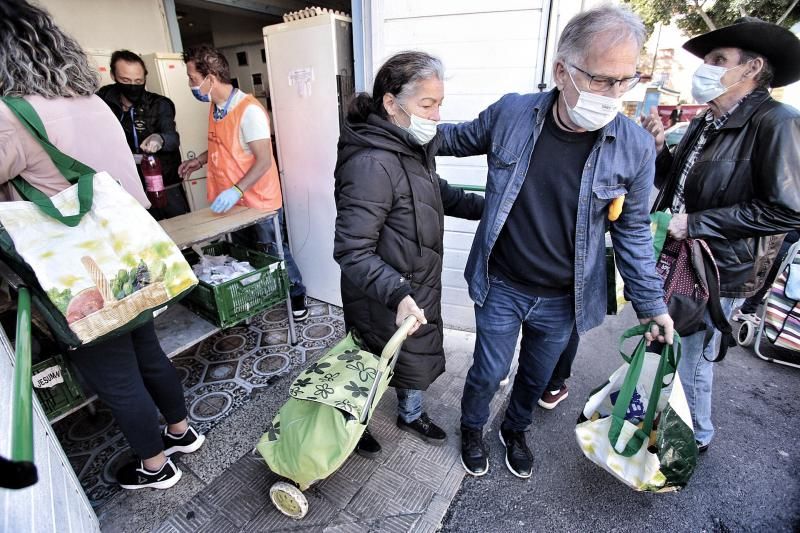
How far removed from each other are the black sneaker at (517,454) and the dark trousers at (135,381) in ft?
6.00

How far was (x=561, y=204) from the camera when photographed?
175cm

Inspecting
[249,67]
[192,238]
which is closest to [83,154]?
[192,238]

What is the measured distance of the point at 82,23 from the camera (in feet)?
13.7

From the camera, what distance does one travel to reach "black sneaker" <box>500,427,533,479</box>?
227 cm

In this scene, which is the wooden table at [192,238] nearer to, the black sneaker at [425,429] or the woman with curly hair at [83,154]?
the woman with curly hair at [83,154]

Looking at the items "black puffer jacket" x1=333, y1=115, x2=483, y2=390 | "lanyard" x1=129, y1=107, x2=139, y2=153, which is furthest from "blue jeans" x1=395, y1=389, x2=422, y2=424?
"lanyard" x1=129, y1=107, x2=139, y2=153

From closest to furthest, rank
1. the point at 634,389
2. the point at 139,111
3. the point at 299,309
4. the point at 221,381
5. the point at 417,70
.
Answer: the point at 417,70, the point at 634,389, the point at 221,381, the point at 139,111, the point at 299,309

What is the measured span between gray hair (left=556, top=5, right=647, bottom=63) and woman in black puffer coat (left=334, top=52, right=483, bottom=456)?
0.52 m

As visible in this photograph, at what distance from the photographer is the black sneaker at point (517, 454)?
2268 millimetres

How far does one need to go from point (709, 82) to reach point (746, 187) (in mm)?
507

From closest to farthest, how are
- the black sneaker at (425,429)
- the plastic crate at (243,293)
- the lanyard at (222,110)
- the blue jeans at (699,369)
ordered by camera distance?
the blue jeans at (699,369) → the black sneaker at (425,429) → the plastic crate at (243,293) → the lanyard at (222,110)

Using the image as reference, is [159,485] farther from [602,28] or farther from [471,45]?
[471,45]

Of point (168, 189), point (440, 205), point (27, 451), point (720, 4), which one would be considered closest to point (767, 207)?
point (440, 205)

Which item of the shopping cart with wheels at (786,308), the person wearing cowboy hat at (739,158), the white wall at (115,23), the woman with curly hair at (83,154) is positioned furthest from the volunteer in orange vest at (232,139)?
the shopping cart with wheels at (786,308)
